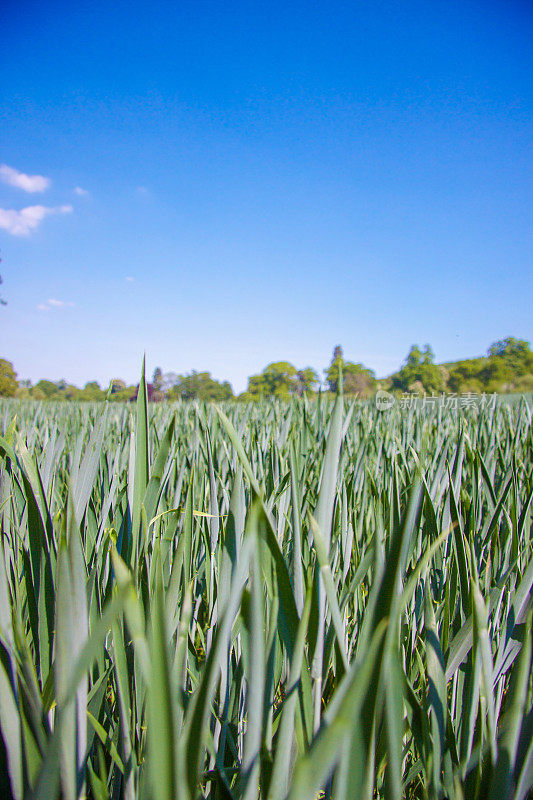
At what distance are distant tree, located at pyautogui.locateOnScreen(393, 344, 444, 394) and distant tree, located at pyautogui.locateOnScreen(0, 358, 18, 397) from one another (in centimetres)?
3123

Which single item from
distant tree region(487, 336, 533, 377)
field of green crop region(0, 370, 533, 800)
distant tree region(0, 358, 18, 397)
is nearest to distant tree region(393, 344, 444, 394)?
distant tree region(487, 336, 533, 377)

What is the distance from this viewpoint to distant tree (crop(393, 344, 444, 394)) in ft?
134

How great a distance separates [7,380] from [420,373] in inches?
1485

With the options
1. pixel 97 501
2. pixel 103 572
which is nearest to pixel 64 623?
pixel 103 572

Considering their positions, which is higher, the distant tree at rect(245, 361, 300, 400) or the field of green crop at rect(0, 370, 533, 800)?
the distant tree at rect(245, 361, 300, 400)

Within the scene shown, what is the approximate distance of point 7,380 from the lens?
28844 millimetres

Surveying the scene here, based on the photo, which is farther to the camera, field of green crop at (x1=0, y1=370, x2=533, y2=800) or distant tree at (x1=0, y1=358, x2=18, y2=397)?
distant tree at (x1=0, y1=358, x2=18, y2=397)

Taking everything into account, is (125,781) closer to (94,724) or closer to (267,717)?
(94,724)

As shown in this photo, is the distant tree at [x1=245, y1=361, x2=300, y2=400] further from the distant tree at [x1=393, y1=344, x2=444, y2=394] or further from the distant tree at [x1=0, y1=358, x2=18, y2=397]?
the distant tree at [x1=0, y1=358, x2=18, y2=397]

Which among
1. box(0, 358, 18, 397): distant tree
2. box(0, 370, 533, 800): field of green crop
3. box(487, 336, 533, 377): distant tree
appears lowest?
box(0, 370, 533, 800): field of green crop

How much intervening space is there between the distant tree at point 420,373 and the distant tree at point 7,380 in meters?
31.2

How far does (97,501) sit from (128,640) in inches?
15.3

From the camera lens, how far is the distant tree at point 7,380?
28116 mm

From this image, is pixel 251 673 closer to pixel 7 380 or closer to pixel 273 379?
pixel 7 380
